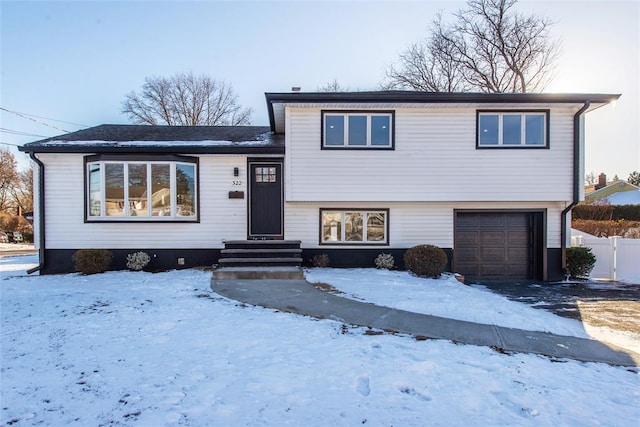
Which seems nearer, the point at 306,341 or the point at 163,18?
the point at 306,341

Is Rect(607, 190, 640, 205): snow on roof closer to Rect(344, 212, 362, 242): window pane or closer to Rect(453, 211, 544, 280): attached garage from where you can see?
Rect(453, 211, 544, 280): attached garage

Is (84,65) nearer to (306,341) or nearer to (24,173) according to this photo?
(306,341)

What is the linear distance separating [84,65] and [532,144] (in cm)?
1939

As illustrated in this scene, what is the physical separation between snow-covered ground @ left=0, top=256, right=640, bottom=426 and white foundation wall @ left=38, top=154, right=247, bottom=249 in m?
4.24

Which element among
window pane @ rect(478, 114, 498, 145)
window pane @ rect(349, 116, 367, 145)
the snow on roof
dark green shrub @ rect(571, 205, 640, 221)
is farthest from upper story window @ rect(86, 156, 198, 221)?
the snow on roof

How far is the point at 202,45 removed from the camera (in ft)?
41.3

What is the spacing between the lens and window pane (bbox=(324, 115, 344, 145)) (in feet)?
31.1

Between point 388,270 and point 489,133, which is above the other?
point 489,133

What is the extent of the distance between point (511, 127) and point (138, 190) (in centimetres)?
1074

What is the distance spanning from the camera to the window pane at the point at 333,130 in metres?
9.49

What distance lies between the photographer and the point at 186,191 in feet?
32.2

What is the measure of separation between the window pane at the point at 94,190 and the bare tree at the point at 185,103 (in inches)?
804

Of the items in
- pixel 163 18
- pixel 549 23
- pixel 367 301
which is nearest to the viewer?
pixel 367 301

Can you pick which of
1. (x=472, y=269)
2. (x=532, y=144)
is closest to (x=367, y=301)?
(x=472, y=269)
